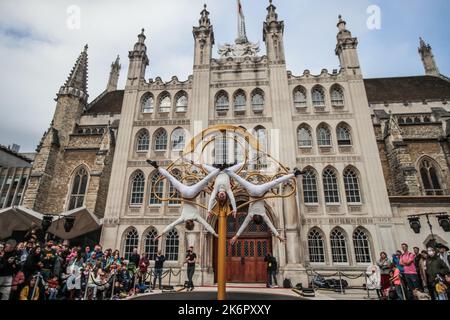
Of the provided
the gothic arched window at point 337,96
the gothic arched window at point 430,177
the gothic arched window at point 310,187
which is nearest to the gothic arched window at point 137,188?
the gothic arched window at point 310,187

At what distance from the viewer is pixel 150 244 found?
17.5 m

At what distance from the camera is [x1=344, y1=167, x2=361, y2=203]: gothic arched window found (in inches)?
699

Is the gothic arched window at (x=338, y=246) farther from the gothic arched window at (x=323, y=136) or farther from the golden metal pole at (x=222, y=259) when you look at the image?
the golden metal pole at (x=222, y=259)

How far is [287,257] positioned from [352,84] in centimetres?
1478

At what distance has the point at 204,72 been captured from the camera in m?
21.8

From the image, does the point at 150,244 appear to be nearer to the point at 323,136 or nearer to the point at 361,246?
the point at 361,246

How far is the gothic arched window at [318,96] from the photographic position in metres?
20.6

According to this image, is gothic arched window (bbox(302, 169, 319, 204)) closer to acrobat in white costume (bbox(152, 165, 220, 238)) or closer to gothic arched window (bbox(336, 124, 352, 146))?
gothic arched window (bbox(336, 124, 352, 146))

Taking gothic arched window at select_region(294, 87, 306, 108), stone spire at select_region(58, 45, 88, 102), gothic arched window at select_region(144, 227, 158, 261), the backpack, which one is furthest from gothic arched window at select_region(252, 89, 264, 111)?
stone spire at select_region(58, 45, 88, 102)

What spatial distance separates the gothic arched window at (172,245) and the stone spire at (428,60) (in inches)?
1525

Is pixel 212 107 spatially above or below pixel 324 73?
below
